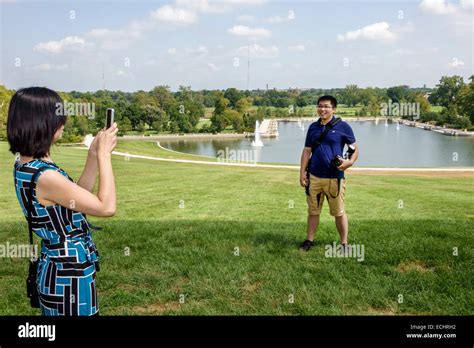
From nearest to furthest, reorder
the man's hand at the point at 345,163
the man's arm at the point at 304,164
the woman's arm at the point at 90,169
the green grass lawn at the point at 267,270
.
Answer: the woman's arm at the point at 90,169 < the green grass lawn at the point at 267,270 < the man's hand at the point at 345,163 < the man's arm at the point at 304,164

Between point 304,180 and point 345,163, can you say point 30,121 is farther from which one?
point 304,180

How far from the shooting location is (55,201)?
2301 mm

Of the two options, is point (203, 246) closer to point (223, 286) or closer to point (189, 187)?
point (223, 286)

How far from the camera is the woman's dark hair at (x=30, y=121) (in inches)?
92.4

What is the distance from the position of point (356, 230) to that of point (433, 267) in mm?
1857

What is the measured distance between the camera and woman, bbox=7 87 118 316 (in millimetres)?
2291

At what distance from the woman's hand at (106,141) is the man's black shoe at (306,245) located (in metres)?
4.10

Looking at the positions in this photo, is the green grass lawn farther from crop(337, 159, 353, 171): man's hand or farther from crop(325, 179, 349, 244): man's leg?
crop(337, 159, 353, 171): man's hand

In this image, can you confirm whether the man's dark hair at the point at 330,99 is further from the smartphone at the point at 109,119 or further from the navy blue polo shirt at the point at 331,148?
the smartphone at the point at 109,119
